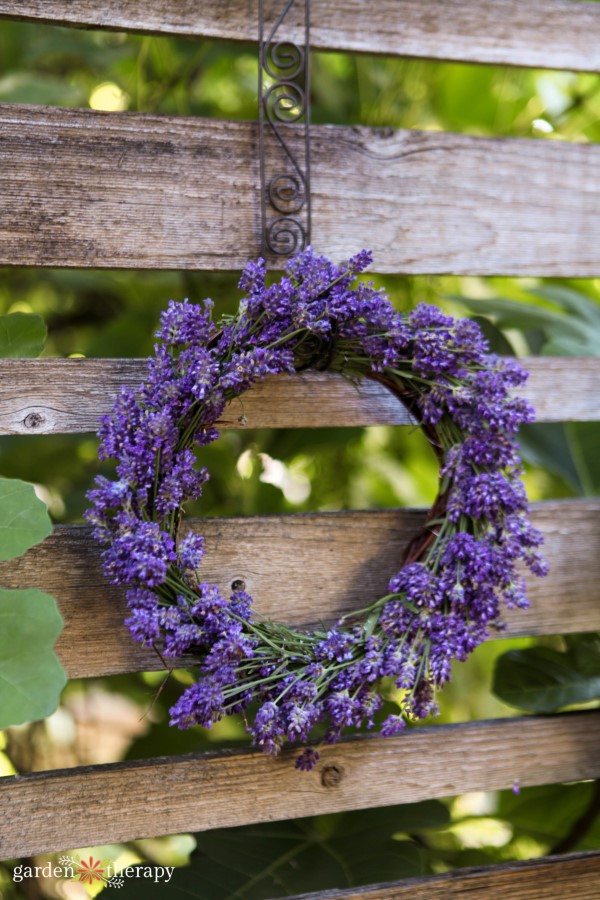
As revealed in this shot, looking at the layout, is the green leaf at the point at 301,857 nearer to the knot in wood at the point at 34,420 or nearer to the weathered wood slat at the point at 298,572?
the weathered wood slat at the point at 298,572

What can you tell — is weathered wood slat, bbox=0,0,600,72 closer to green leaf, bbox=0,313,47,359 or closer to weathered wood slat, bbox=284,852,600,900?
green leaf, bbox=0,313,47,359

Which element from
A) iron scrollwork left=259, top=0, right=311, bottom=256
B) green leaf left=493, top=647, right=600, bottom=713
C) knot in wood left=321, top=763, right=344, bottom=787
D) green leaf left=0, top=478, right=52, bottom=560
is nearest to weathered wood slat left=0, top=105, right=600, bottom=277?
iron scrollwork left=259, top=0, right=311, bottom=256

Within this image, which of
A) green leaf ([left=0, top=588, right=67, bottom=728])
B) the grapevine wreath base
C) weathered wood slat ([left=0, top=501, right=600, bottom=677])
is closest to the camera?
green leaf ([left=0, top=588, right=67, bottom=728])

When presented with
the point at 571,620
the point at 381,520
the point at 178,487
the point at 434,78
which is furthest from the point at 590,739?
the point at 434,78

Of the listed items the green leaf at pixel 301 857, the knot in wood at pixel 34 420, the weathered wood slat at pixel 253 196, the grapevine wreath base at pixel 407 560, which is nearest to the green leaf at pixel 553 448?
the weathered wood slat at pixel 253 196

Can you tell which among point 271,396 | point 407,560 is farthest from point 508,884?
point 271,396

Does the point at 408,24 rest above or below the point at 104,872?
above

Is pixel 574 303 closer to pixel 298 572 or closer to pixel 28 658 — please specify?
pixel 298 572

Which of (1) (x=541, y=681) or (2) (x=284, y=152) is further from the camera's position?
(1) (x=541, y=681)
